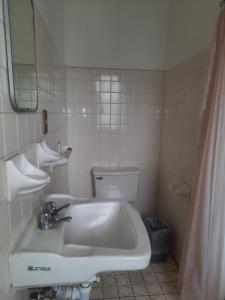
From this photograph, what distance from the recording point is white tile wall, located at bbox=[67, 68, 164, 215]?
2.09 metres

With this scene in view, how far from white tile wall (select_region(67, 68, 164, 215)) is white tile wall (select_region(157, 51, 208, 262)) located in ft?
0.44

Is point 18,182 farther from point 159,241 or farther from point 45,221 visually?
point 159,241

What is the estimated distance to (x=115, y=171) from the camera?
2105 millimetres

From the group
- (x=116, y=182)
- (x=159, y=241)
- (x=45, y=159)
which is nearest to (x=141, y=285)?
(x=159, y=241)

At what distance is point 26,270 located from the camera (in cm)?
73

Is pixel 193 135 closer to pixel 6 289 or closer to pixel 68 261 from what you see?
pixel 68 261

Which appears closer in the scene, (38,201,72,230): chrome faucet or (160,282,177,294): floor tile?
(38,201,72,230): chrome faucet

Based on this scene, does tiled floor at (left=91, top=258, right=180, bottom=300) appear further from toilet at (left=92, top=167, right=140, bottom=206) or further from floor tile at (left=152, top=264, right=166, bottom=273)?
toilet at (left=92, top=167, right=140, bottom=206)

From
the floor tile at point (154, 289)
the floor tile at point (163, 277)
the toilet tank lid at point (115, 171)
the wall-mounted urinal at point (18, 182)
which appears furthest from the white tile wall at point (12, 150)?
the floor tile at point (163, 277)

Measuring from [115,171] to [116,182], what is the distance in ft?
0.36

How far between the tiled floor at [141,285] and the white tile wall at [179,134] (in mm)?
196

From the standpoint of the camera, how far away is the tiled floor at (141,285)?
1593mm

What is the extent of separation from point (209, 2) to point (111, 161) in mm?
1532

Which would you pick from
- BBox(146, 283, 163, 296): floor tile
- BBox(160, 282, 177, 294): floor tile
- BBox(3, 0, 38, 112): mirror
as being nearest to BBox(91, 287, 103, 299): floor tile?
BBox(146, 283, 163, 296): floor tile
